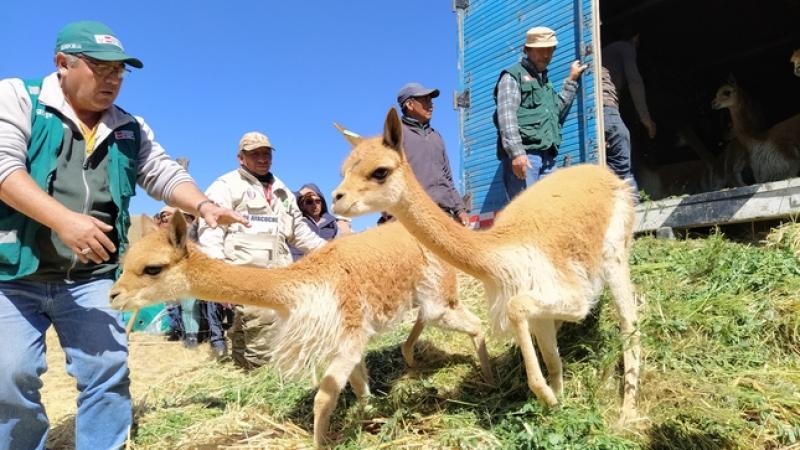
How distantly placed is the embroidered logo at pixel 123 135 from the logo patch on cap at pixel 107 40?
0.61 meters

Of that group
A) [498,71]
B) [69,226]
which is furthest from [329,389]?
[498,71]

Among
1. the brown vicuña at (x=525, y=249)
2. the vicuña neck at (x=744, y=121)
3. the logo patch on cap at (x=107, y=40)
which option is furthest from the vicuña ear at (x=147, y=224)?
the vicuña neck at (x=744, y=121)

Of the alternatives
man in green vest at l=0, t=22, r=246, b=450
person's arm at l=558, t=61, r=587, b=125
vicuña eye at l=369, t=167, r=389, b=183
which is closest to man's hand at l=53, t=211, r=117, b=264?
man in green vest at l=0, t=22, r=246, b=450

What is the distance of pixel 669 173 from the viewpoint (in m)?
10.6

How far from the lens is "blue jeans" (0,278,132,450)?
11.0 feet

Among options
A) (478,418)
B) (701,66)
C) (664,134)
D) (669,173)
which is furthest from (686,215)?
(701,66)

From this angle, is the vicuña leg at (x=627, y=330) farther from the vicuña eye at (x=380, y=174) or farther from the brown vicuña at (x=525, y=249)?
the vicuña eye at (x=380, y=174)

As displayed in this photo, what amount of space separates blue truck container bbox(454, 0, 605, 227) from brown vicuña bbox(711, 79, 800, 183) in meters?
2.94

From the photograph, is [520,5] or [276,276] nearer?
[276,276]

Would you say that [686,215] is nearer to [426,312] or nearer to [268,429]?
[426,312]

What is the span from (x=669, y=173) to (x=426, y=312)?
781cm

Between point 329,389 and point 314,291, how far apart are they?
0.67 meters

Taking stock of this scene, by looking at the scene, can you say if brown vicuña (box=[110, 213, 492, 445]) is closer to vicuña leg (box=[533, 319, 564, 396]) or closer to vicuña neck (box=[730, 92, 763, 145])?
vicuña leg (box=[533, 319, 564, 396])

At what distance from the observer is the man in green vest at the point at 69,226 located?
3.23 m
